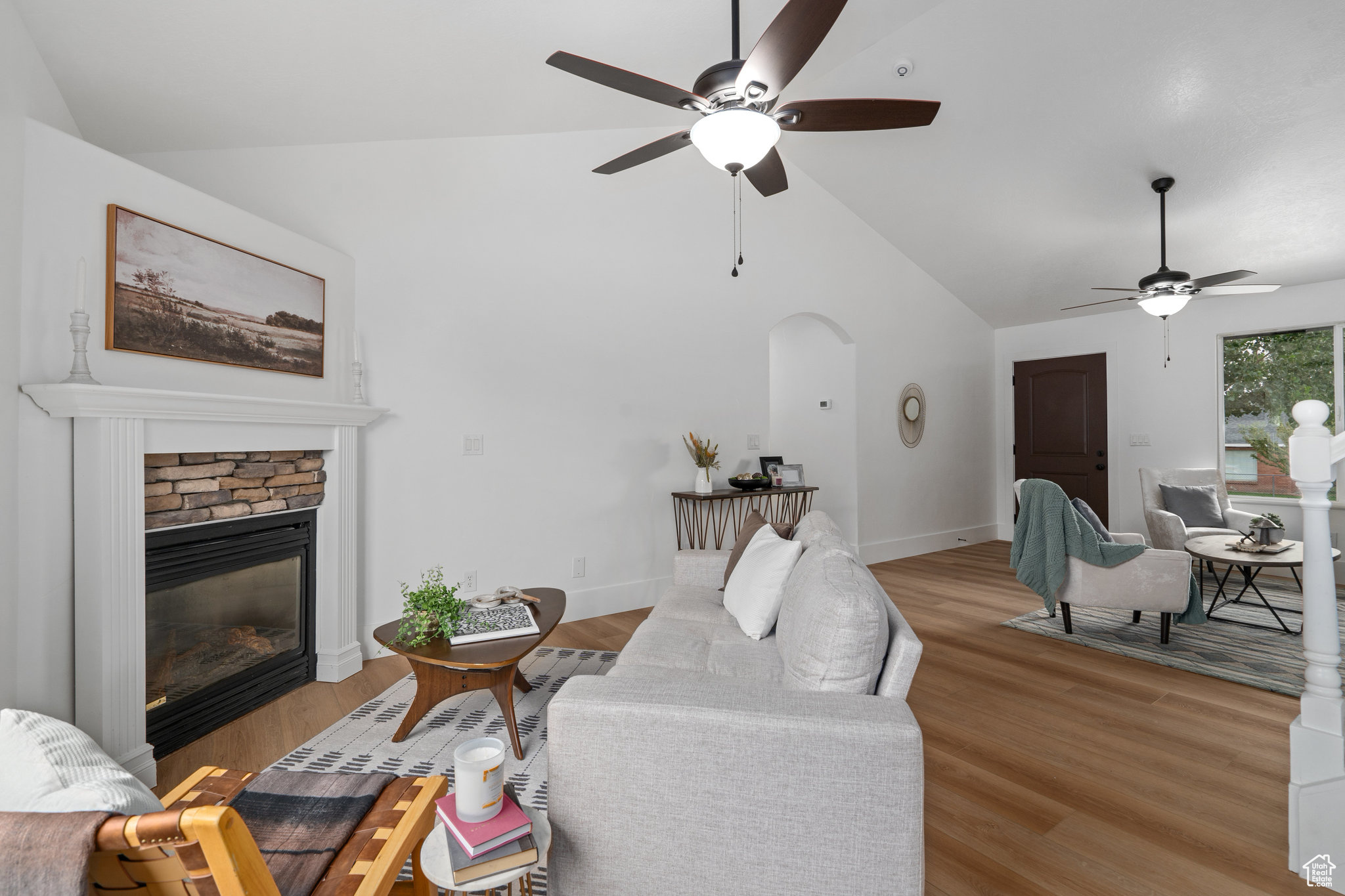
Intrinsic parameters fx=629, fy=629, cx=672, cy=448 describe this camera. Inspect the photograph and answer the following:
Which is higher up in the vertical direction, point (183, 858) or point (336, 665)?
point (183, 858)

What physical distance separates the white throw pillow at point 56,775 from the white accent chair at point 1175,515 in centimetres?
550

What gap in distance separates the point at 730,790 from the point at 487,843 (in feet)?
1.56

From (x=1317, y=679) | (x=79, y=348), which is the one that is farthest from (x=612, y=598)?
(x=1317, y=679)

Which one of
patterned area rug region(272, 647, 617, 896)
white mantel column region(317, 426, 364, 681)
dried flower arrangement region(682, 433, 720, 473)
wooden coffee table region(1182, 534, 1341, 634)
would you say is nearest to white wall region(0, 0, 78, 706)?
patterned area rug region(272, 647, 617, 896)

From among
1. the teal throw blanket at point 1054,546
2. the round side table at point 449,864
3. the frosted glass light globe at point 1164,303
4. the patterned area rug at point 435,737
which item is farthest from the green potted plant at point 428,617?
the frosted glass light globe at point 1164,303

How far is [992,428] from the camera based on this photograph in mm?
7008

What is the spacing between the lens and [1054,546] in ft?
11.7

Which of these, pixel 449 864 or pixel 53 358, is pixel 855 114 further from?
pixel 53 358

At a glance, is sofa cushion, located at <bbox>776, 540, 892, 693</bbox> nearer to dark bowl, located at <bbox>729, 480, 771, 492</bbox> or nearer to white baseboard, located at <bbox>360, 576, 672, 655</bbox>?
white baseboard, located at <bbox>360, 576, 672, 655</bbox>

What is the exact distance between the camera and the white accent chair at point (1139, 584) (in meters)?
3.33

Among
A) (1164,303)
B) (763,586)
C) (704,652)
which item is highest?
(1164,303)

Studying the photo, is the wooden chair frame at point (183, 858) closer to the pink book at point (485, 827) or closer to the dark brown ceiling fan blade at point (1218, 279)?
the pink book at point (485, 827)

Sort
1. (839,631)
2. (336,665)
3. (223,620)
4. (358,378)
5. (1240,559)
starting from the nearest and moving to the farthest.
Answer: (839,631) < (223,620) < (336,665) < (358,378) < (1240,559)

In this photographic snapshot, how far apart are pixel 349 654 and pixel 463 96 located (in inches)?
111
